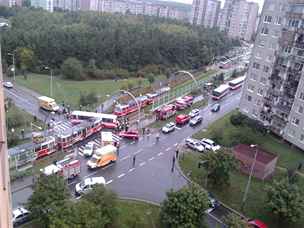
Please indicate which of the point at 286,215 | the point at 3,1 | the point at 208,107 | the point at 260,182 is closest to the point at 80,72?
the point at 208,107

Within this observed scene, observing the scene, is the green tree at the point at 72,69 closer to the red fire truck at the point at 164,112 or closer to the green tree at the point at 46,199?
the red fire truck at the point at 164,112

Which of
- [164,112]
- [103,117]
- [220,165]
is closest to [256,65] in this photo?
[164,112]

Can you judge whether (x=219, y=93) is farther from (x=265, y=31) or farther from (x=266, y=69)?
(x=265, y=31)

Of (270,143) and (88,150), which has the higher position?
(270,143)

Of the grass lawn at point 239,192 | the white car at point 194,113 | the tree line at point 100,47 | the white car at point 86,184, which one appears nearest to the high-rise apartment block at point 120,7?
the tree line at point 100,47

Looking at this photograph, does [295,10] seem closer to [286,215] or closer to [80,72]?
[286,215]
